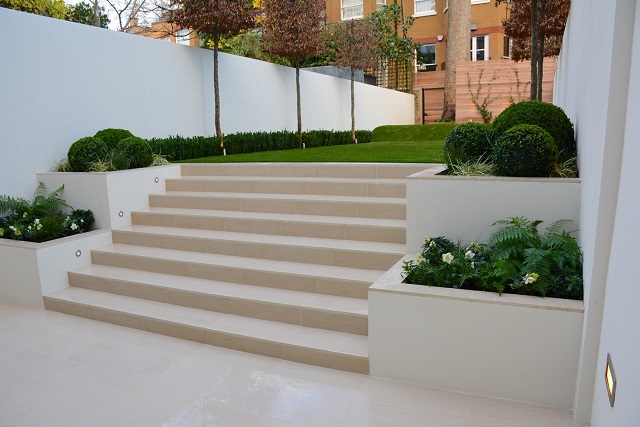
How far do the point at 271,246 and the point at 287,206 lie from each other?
0.85 metres

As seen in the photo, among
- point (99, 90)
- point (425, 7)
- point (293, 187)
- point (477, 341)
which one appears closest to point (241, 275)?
point (293, 187)

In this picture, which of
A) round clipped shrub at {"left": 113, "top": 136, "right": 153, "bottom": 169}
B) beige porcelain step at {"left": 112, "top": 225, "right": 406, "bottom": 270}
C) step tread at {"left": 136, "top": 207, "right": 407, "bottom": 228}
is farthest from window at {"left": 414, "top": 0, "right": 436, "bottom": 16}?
beige porcelain step at {"left": 112, "top": 225, "right": 406, "bottom": 270}

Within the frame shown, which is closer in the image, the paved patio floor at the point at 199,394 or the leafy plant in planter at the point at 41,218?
the paved patio floor at the point at 199,394

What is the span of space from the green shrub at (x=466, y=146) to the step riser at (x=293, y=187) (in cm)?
86

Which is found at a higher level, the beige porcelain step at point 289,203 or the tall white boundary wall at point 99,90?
the tall white boundary wall at point 99,90

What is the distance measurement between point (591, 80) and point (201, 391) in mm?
3428

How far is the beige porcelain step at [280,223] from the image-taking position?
4.96m

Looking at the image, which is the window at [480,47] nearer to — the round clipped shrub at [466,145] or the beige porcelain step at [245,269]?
the round clipped shrub at [466,145]

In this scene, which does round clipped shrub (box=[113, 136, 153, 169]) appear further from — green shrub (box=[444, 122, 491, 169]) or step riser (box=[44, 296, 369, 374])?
green shrub (box=[444, 122, 491, 169])

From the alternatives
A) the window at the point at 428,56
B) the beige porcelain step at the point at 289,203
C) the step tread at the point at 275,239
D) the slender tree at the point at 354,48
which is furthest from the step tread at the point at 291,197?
the window at the point at 428,56

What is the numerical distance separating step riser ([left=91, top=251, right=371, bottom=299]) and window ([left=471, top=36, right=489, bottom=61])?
20.1m

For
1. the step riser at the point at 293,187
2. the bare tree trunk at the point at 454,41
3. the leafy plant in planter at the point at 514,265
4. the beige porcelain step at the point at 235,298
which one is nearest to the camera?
the leafy plant in planter at the point at 514,265

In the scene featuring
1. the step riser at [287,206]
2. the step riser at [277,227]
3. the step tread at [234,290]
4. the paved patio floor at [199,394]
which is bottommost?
the paved patio floor at [199,394]

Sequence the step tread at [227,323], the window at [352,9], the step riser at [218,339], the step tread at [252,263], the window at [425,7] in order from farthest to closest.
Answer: the window at [352,9]
the window at [425,7]
the step tread at [252,263]
the step tread at [227,323]
the step riser at [218,339]
